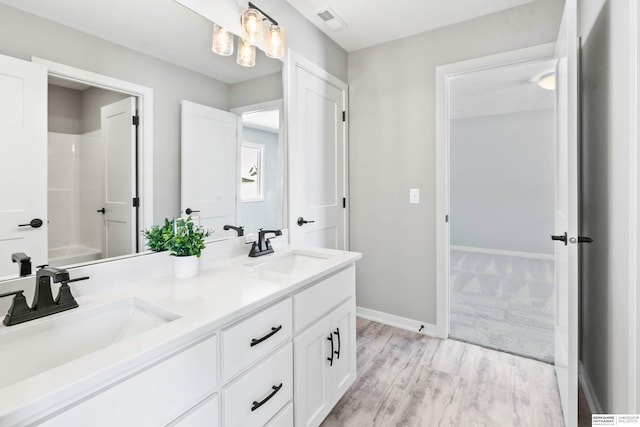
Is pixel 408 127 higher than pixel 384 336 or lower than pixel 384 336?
higher

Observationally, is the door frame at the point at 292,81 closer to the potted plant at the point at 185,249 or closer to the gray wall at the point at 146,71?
the gray wall at the point at 146,71

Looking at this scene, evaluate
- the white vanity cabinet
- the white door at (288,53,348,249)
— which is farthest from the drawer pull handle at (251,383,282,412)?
the white door at (288,53,348,249)

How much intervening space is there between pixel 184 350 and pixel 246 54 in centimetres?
161

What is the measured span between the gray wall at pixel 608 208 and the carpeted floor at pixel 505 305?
0.54 m

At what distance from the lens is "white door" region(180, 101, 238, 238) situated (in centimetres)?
154

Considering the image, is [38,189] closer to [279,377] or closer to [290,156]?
[279,377]

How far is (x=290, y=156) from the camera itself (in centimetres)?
228

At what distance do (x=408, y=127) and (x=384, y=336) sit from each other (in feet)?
5.62

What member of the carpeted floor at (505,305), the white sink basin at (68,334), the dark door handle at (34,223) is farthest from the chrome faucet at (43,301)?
the carpeted floor at (505,305)

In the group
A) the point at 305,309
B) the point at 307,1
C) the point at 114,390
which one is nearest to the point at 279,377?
the point at 305,309

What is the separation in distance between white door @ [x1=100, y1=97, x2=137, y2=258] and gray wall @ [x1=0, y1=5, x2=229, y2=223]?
10cm

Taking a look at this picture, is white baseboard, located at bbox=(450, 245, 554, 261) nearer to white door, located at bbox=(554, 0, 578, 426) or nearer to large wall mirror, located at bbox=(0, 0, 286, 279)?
white door, located at bbox=(554, 0, 578, 426)


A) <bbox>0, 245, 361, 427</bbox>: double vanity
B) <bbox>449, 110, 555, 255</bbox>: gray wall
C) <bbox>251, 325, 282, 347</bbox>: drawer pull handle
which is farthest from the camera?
<bbox>449, 110, 555, 255</bbox>: gray wall

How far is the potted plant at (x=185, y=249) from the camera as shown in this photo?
136 centimetres
